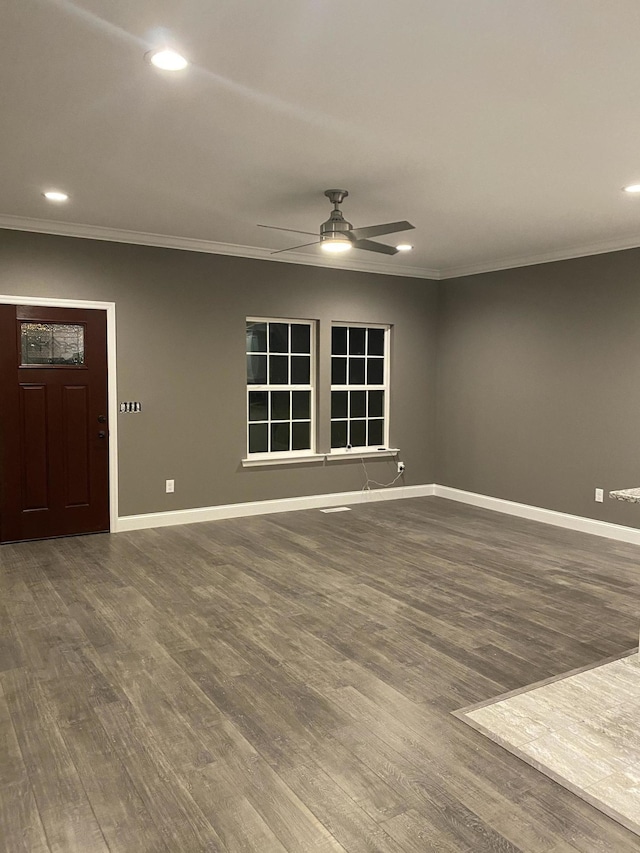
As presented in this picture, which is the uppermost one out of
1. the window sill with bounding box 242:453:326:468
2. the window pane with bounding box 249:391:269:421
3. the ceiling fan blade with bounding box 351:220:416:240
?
the ceiling fan blade with bounding box 351:220:416:240

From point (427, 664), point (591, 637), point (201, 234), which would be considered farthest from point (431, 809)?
point (201, 234)

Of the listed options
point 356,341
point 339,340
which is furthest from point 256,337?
point 356,341

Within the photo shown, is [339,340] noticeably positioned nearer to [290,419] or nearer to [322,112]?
[290,419]

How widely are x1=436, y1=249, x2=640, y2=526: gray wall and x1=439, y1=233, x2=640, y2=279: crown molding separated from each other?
6cm

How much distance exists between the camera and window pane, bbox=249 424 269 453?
21.5 feet

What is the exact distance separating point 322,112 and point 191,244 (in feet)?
10.5

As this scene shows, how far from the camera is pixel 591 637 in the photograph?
11.3 feet

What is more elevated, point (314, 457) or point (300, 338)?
point (300, 338)

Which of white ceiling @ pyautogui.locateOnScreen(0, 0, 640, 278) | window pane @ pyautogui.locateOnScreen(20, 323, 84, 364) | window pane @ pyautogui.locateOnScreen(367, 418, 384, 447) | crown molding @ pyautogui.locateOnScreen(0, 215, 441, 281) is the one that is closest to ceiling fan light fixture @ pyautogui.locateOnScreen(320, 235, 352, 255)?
white ceiling @ pyautogui.locateOnScreen(0, 0, 640, 278)

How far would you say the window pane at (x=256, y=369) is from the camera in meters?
6.49

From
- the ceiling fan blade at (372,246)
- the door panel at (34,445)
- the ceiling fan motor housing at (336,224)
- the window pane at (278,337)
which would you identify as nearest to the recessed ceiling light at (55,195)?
the door panel at (34,445)

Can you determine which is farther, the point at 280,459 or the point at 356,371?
the point at 356,371

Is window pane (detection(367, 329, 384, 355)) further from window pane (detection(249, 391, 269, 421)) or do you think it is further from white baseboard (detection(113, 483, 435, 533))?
white baseboard (detection(113, 483, 435, 533))

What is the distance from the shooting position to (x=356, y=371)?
7168 millimetres
